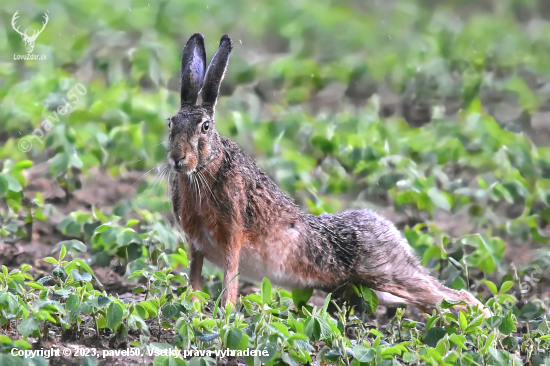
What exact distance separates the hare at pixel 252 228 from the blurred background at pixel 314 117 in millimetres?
411

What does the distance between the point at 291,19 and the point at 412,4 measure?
2541 millimetres

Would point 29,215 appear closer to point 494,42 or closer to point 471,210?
point 471,210

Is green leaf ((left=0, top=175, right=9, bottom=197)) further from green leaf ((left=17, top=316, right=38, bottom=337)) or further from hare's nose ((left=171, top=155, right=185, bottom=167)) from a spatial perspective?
green leaf ((left=17, top=316, right=38, bottom=337))

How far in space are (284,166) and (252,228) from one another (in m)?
2.20

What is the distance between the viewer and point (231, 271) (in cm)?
501

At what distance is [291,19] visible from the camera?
11.4 metres

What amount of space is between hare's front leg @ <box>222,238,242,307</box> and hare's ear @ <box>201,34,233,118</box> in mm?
857

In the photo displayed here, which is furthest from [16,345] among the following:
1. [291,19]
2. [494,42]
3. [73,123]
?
[494,42]

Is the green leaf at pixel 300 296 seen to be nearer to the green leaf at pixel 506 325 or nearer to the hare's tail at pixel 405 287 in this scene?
the hare's tail at pixel 405 287

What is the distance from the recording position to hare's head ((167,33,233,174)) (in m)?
4.76

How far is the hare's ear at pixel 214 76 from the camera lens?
502 centimetres

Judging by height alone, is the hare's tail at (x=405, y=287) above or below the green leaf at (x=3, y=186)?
below

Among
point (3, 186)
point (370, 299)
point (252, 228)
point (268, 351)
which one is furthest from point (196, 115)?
point (3, 186)

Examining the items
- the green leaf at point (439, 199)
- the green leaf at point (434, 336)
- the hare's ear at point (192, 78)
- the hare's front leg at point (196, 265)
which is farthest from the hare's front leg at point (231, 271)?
the green leaf at point (439, 199)
